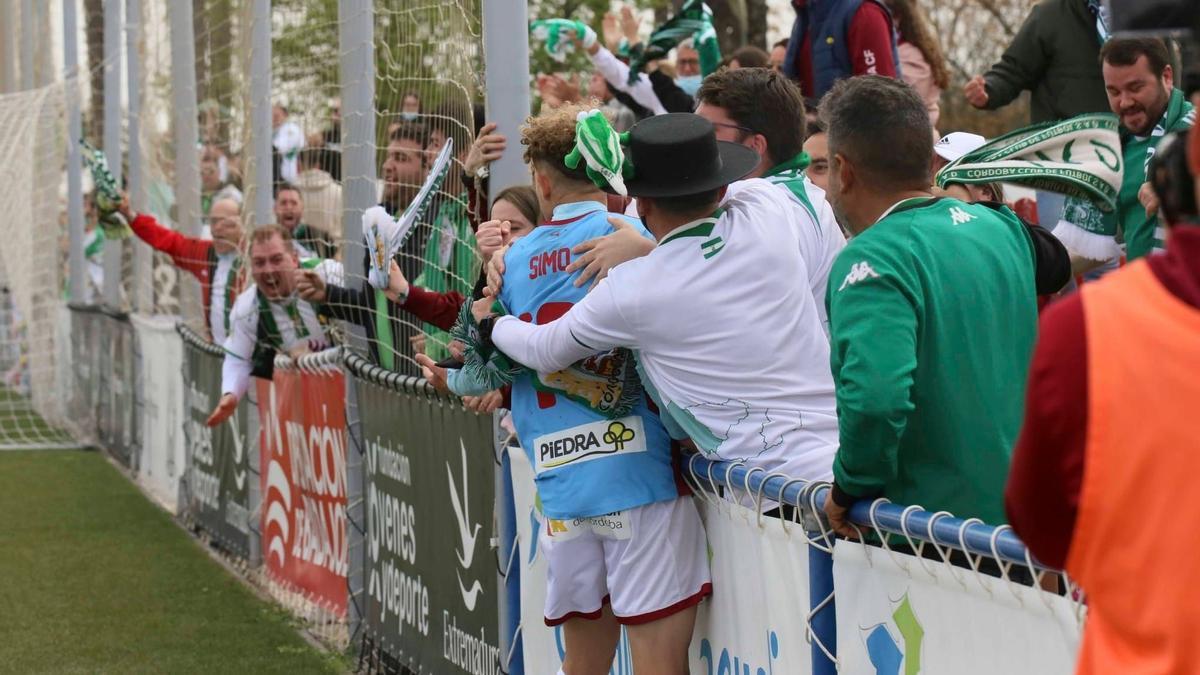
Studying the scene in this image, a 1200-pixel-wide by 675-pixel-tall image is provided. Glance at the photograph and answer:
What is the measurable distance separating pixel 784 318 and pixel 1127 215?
6.74ft

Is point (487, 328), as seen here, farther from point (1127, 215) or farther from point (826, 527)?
point (1127, 215)

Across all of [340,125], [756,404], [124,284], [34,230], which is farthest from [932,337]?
[34,230]

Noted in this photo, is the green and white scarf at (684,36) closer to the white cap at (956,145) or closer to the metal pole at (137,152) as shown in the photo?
the white cap at (956,145)

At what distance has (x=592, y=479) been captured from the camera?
4297 millimetres

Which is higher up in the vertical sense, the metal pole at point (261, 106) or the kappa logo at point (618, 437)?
the metal pole at point (261, 106)

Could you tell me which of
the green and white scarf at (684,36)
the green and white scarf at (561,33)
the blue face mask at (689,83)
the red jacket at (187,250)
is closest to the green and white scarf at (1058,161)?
the green and white scarf at (561,33)

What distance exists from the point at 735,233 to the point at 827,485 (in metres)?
0.85

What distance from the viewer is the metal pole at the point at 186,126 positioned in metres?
12.1

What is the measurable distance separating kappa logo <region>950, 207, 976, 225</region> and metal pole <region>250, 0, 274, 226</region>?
21.3 feet

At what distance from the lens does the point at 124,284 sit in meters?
16.3

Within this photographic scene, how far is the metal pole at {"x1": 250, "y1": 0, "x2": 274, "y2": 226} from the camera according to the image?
9.34 m

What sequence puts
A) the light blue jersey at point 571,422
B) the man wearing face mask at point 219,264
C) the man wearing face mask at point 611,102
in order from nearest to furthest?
the light blue jersey at point 571,422
the man wearing face mask at point 611,102
the man wearing face mask at point 219,264

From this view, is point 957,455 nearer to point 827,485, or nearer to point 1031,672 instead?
point 827,485

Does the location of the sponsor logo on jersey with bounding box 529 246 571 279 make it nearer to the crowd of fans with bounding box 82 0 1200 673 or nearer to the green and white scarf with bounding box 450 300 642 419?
the crowd of fans with bounding box 82 0 1200 673
